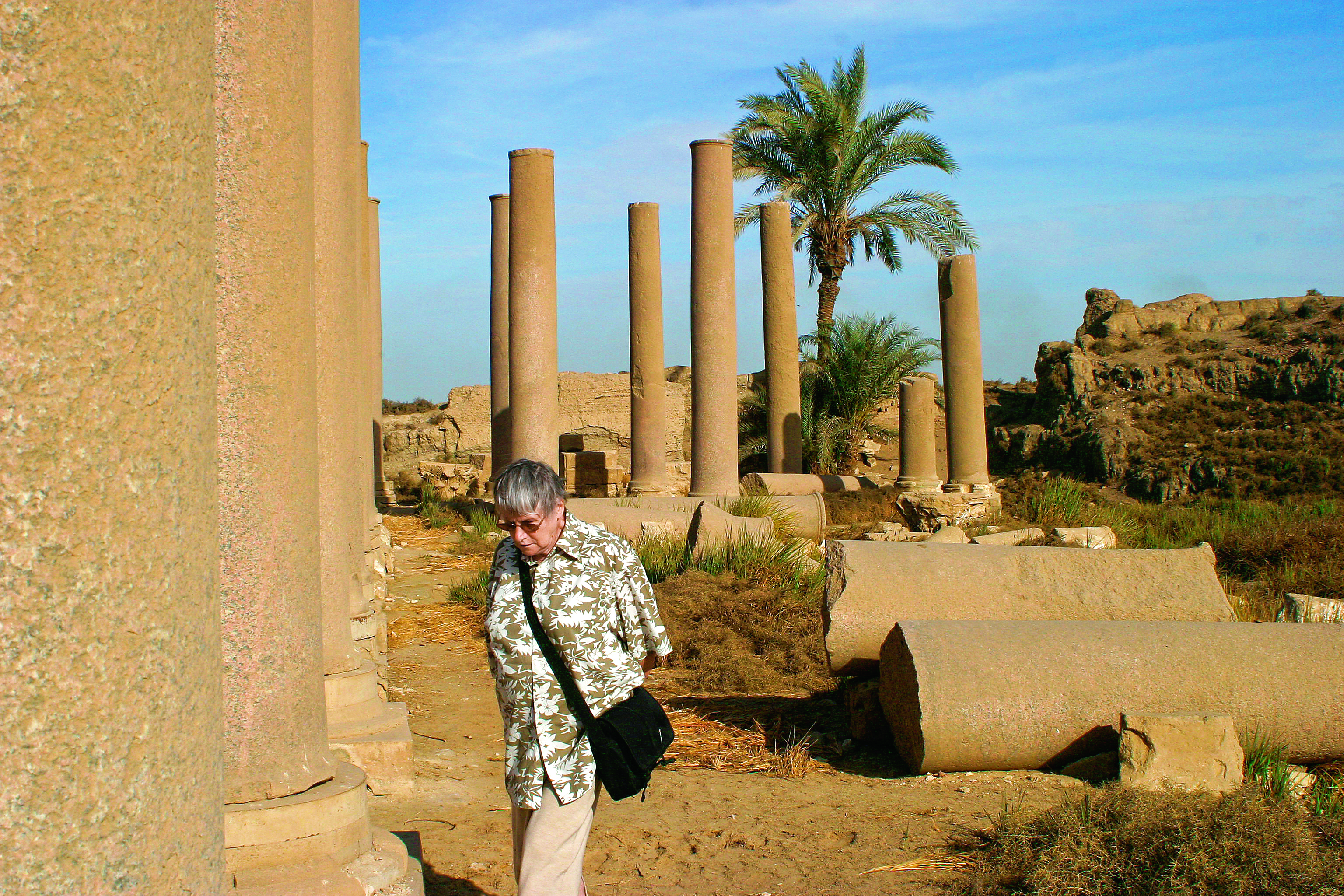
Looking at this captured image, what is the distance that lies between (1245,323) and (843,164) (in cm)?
1216

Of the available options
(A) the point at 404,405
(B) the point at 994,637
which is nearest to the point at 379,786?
(B) the point at 994,637

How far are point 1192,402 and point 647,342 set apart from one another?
1372cm

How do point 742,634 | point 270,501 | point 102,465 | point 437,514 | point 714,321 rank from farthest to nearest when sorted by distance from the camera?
point 437,514
point 714,321
point 742,634
point 270,501
point 102,465

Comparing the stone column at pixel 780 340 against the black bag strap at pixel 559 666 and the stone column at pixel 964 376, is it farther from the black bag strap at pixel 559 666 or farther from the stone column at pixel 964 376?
the black bag strap at pixel 559 666

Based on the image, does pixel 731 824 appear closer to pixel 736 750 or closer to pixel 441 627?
pixel 736 750

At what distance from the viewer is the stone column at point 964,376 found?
64.2 feet

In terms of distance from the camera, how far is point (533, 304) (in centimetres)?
1477

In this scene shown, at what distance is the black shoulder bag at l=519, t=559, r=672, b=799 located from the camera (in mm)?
3162

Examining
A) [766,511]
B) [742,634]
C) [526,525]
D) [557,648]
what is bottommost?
[742,634]

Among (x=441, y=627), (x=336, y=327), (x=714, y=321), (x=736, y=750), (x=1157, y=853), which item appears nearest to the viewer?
(x=1157, y=853)

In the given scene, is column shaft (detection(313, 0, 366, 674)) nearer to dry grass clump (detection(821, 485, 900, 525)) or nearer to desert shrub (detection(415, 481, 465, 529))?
desert shrub (detection(415, 481, 465, 529))

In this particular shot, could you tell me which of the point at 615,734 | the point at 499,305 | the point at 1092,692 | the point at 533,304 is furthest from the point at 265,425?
the point at 499,305

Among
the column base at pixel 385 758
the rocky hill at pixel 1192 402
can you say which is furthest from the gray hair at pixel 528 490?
the rocky hill at pixel 1192 402

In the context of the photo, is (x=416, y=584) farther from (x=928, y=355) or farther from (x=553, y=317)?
(x=928, y=355)
